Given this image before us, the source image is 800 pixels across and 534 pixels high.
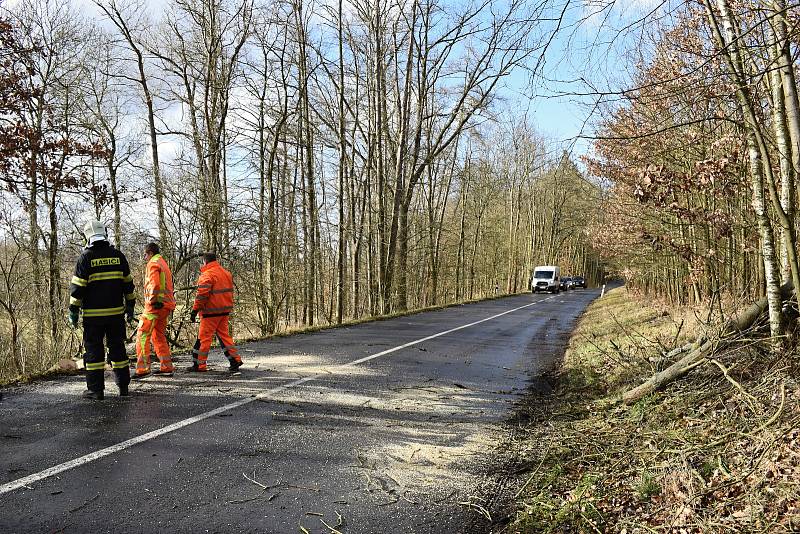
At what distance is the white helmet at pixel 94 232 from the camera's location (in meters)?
6.69

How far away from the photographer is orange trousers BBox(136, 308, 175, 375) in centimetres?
756

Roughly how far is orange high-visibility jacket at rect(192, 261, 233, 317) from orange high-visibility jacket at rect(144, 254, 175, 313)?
435 millimetres

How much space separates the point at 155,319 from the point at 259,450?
12.6 ft

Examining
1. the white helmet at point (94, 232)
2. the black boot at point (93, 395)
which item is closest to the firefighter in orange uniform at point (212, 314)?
the white helmet at point (94, 232)

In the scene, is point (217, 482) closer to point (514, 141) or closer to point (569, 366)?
point (569, 366)

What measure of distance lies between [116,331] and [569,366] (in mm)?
7252

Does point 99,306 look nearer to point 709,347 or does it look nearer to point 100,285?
point 100,285

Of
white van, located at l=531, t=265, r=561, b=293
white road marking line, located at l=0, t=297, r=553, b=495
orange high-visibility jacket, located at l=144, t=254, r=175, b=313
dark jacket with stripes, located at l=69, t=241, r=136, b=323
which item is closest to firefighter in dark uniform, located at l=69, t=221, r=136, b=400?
dark jacket with stripes, located at l=69, t=241, r=136, b=323

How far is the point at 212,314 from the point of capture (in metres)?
8.27

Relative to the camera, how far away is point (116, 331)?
6625mm

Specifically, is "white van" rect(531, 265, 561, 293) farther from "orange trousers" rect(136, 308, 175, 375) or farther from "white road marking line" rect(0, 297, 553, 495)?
"orange trousers" rect(136, 308, 175, 375)

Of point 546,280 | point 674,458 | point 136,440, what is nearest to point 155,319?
point 136,440

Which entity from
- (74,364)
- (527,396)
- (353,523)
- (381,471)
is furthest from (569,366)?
(74,364)

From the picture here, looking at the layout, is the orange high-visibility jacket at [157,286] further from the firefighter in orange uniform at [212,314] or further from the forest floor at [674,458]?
the forest floor at [674,458]
